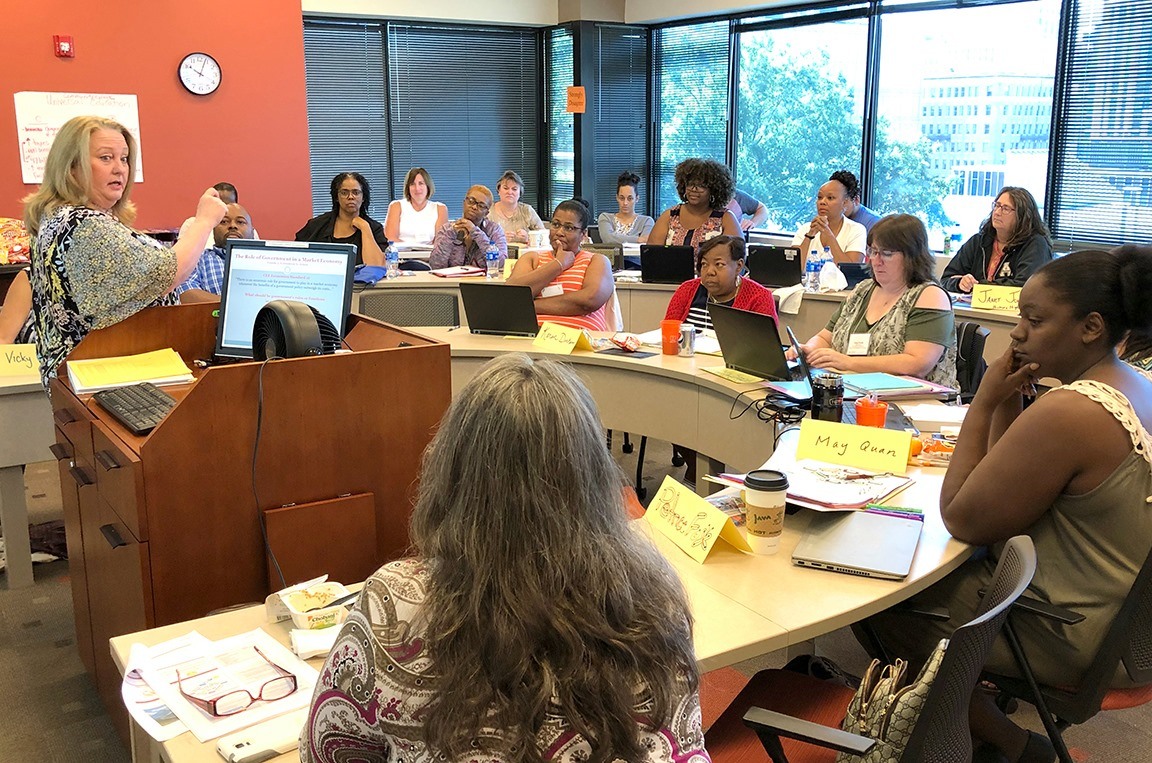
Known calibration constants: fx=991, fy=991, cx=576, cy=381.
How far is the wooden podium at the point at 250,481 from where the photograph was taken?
2010 mm

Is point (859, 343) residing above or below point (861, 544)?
above

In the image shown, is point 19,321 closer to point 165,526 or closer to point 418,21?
point 165,526

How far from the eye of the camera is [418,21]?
892 centimetres

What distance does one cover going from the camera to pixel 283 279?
2697 millimetres

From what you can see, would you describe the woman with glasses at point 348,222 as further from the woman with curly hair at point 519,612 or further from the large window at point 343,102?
the woman with curly hair at point 519,612

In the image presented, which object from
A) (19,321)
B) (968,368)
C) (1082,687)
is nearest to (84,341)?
(19,321)

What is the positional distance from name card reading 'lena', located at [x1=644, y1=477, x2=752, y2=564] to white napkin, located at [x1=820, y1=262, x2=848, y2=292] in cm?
352

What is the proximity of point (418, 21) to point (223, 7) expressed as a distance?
2.52 m

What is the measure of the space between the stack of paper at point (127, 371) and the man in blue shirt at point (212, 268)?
259 mm

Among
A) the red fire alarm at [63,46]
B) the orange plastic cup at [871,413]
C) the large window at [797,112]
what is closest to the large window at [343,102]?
the red fire alarm at [63,46]

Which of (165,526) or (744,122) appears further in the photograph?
(744,122)

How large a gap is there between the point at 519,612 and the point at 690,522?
40.8 inches

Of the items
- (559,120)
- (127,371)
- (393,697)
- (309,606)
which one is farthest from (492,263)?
(393,697)

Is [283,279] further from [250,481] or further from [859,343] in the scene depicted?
[859,343]
